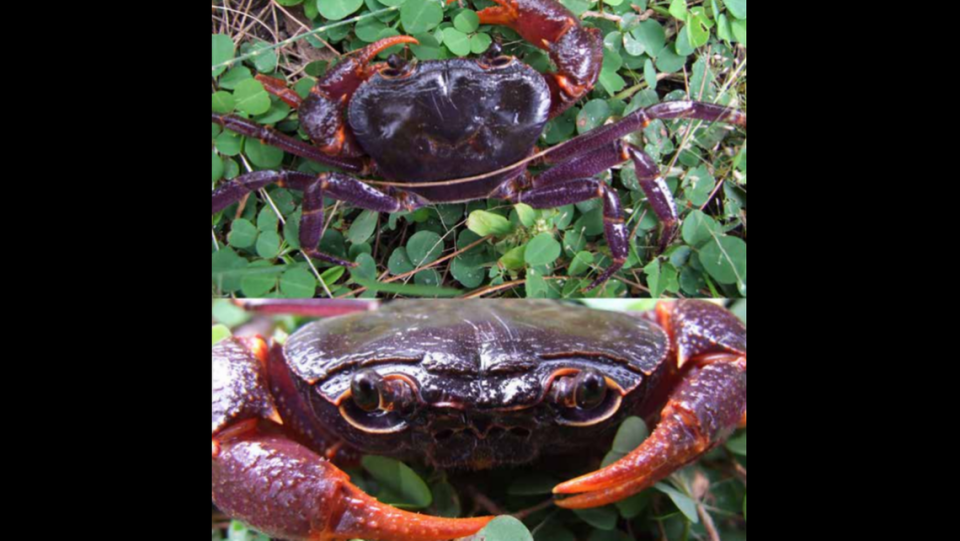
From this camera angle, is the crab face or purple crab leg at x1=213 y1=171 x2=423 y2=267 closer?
the crab face

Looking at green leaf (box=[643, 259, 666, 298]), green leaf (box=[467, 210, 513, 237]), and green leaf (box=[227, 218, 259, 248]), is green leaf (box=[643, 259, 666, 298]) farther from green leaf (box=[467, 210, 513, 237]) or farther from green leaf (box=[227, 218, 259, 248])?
green leaf (box=[227, 218, 259, 248])

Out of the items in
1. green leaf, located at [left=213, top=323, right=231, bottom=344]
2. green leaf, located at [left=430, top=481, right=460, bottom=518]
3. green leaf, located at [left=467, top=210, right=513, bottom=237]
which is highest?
green leaf, located at [left=467, top=210, right=513, bottom=237]

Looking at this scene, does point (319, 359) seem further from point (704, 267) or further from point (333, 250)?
point (704, 267)

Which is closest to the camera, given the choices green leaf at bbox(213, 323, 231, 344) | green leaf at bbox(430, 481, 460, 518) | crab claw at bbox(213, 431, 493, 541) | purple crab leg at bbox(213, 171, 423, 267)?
crab claw at bbox(213, 431, 493, 541)

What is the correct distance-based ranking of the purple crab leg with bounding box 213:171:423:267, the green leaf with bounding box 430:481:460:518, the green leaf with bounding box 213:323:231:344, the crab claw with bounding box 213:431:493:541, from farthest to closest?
the purple crab leg with bounding box 213:171:423:267
the green leaf with bounding box 213:323:231:344
the green leaf with bounding box 430:481:460:518
the crab claw with bounding box 213:431:493:541

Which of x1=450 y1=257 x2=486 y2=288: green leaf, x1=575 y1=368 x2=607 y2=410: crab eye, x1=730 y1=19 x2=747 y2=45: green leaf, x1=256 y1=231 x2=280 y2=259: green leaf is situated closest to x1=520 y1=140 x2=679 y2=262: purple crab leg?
x1=450 y1=257 x2=486 y2=288: green leaf

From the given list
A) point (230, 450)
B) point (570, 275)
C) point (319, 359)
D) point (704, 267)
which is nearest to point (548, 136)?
point (570, 275)

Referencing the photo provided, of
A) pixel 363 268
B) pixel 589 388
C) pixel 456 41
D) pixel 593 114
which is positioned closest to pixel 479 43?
pixel 456 41
